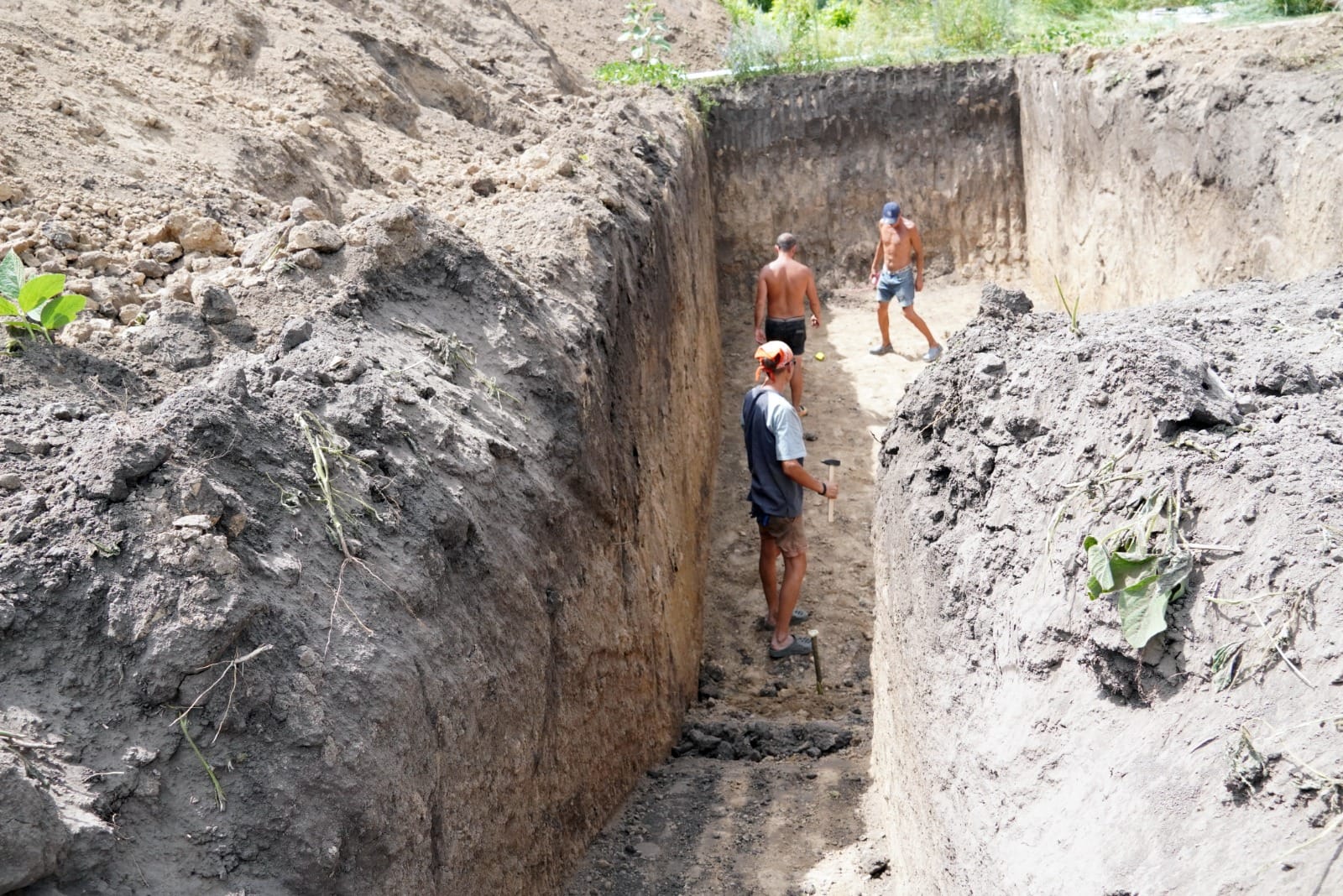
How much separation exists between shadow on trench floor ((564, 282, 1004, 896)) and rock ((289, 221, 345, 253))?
2633 mm

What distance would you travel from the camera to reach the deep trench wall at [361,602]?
247cm

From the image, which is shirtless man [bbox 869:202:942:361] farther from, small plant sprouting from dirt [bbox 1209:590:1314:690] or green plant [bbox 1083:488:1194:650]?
small plant sprouting from dirt [bbox 1209:590:1314:690]

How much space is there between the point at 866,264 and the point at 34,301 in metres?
10.4

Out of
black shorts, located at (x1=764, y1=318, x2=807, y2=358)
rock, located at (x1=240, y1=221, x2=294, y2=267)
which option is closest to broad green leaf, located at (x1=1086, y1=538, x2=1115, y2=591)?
rock, located at (x1=240, y1=221, x2=294, y2=267)

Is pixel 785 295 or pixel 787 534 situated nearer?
pixel 787 534

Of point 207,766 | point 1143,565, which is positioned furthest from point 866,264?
point 207,766

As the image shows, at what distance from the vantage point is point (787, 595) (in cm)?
709

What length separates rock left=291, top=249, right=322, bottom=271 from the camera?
4.11 meters

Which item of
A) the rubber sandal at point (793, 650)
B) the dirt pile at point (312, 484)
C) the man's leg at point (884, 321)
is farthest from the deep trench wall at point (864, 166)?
the rubber sandal at point (793, 650)

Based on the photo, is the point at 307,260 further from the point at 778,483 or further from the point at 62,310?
the point at 778,483

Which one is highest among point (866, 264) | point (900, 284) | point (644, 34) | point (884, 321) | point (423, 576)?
point (644, 34)

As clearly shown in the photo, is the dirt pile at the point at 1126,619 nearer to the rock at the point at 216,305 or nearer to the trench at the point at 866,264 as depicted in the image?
the trench at the point at 866,264

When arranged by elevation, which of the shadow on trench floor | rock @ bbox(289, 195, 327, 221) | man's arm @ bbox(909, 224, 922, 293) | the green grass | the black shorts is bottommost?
the shadow on trench floor

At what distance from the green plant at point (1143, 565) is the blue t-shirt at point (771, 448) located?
11.9ft
